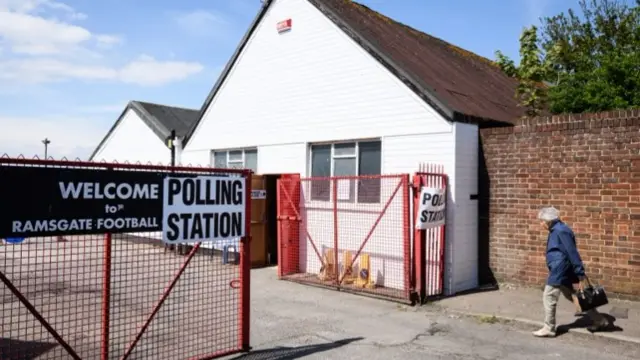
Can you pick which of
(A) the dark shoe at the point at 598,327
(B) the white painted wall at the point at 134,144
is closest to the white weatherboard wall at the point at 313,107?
(A) the dark shoe at the point at 598,327

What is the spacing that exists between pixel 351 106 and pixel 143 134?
36.5ft

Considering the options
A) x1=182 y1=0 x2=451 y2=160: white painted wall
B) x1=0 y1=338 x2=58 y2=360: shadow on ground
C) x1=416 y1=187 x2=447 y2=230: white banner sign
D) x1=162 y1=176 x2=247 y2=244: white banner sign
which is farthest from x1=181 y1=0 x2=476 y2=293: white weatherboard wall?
x1=0 y1=338 x2=58 y2=360: shadow on ground

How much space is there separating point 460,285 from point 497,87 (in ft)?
23.9

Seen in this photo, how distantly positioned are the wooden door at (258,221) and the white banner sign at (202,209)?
6.67 metres

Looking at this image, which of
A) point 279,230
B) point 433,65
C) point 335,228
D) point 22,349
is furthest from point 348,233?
point 22,349

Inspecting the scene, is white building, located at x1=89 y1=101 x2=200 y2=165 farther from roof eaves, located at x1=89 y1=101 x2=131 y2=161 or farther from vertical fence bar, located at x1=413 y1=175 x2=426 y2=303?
vertical fence bar, located at x1=413 y1=175 x2=426 y2=303

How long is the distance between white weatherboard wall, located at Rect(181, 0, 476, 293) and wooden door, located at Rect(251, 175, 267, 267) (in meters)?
0.70

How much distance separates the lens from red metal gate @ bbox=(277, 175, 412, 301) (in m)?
9.99

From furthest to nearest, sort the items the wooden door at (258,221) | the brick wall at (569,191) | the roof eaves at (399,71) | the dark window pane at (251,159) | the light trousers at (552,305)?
1. the dark window pane at (251,159)
2. the wooden door at (258,221)
3. the roof eaves at (399,71)
4. the brick wall at (569,191)
5. the light trousers at (552,305)

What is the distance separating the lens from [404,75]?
1038cm

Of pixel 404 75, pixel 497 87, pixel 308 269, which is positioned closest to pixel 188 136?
pixel 308 269

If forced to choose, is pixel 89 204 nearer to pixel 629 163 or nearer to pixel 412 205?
pixel 412 205

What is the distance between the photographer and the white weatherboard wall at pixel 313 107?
10.2 m

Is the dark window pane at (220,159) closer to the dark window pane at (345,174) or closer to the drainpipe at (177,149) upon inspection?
the drainpipe at (177,149)
